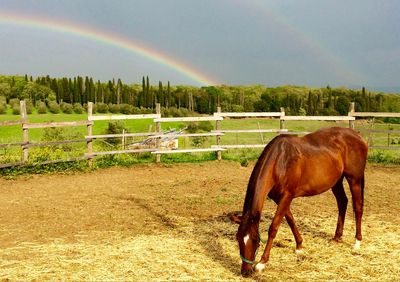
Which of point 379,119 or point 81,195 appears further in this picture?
point 379,119

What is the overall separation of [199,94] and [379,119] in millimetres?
19503

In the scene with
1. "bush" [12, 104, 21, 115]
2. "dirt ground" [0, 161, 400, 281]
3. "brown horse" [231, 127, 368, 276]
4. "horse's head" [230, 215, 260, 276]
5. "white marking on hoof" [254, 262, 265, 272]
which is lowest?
"dirt ground" [0, 161, 400, 281]

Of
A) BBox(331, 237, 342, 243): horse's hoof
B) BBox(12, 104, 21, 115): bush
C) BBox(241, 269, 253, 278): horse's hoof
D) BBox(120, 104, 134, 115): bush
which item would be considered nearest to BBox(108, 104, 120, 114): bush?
BBox(120, 104, 134, 115): bush

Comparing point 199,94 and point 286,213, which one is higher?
point 199,94

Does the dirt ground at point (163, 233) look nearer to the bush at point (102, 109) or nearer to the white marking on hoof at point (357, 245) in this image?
the white marking on hoof at point (357, 245)

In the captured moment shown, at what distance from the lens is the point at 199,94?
47.0m

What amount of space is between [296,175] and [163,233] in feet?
8.46

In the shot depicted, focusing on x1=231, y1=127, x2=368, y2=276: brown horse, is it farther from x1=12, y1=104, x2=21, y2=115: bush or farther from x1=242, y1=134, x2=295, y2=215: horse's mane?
x1=12, y1=104, x2=21, y2=115: bush

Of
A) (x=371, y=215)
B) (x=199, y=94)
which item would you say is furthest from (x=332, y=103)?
(x=371, y=215)

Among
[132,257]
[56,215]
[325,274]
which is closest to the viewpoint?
[325,274]

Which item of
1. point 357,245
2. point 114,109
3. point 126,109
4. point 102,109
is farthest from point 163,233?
point 102,109

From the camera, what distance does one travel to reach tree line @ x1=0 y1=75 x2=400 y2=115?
4188cm

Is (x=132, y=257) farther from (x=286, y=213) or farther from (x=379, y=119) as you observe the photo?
(x=379, y=119)

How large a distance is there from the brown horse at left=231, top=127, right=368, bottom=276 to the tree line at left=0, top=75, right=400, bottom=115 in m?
34.8
